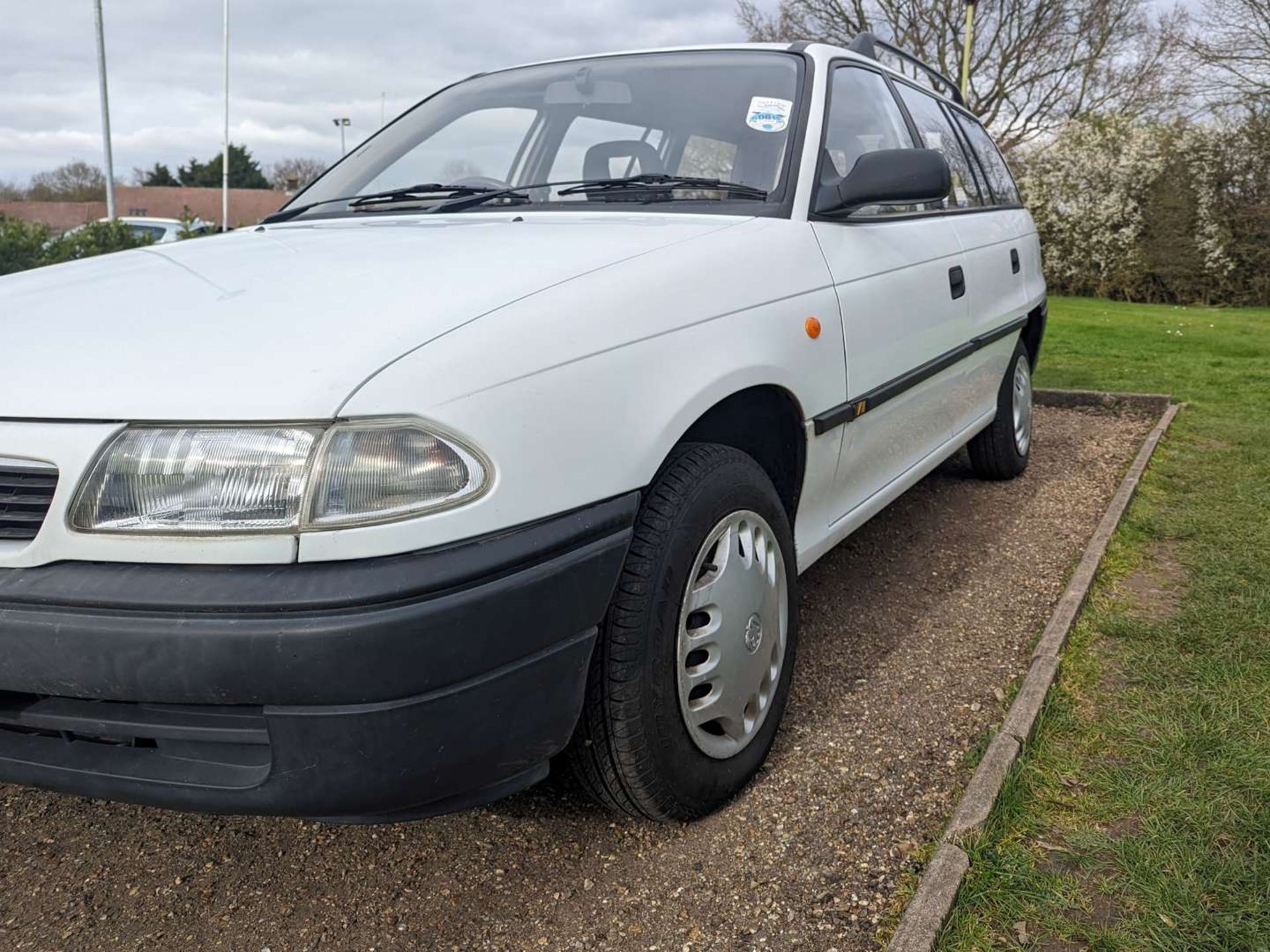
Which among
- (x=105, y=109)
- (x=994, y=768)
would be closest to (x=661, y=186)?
(x=994, y=768)

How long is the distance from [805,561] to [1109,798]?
86 centimetres

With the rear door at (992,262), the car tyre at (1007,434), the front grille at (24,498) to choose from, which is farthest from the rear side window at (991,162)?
the front grille at (24,498)

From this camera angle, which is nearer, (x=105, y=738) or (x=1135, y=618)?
(x=105, y=738)

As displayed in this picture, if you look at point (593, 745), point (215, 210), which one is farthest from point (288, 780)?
point (215, 210)

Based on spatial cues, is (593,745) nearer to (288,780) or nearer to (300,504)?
(288,780)

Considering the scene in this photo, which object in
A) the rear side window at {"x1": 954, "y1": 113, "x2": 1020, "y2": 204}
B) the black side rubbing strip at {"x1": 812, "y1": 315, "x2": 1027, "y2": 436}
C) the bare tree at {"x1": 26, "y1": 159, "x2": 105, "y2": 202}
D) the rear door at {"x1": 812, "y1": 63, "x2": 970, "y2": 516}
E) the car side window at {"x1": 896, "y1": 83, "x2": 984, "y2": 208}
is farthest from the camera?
the bare tree at {"x1": 26, "y1": 159, "x2": 105, "y2": 202}

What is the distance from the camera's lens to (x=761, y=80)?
2887mm

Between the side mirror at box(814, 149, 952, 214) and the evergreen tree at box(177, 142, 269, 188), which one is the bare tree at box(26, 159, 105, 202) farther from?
the side mirror at box(814, 149, 952, 214)

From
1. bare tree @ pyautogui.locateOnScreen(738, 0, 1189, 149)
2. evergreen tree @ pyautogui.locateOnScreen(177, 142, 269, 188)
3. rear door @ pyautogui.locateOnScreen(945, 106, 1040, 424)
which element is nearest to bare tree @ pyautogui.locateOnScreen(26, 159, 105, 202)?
evergreen tree @ pyautogui.locateOnScreen(177, 142, 269, 188)

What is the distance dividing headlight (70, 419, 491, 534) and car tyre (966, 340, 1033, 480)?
3.64 meters

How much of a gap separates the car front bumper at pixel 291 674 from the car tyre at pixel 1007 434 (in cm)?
352

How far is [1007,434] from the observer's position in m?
4.86

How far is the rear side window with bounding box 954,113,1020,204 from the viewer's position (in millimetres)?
4695

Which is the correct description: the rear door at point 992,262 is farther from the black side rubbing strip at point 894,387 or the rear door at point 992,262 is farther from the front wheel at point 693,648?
the front wheel at point 693,648
